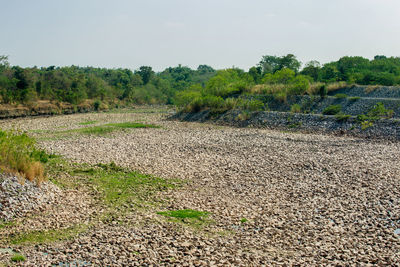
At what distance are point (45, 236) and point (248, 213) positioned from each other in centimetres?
558

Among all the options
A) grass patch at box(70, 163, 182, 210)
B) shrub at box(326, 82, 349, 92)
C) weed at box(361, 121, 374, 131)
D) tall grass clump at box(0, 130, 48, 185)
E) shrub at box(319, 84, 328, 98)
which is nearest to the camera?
tall grass clump at box(0, 130, 48, 185)

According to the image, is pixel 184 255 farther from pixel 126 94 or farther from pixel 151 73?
pixel 151 73

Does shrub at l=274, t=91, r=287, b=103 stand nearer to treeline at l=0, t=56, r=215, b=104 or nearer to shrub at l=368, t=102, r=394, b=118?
shrub at l=368, t=102, r=394, b=118

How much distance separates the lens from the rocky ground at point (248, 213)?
8.23m

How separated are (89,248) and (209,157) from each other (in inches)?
443

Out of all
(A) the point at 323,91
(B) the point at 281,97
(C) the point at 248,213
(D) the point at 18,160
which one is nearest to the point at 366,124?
(A) the point at 323,91

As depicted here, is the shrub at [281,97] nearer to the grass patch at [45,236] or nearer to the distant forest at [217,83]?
the distant forest at [217,83]

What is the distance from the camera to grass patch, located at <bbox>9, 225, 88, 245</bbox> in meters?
8.73

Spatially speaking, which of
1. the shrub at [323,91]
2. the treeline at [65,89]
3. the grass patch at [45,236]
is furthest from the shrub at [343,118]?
the treeline at [65,89]

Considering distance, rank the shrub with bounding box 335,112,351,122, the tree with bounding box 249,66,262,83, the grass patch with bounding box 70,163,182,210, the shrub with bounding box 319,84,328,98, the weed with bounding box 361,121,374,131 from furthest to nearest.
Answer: the tree with bounding box 249,66,262,83 < the shrub with bounding box 319,84,328,98 < the shrub with bounding box 335,112,351,122 < the weed with bounding box 361,121,374,131 < the grass patch with bounding box 70,163,182,210

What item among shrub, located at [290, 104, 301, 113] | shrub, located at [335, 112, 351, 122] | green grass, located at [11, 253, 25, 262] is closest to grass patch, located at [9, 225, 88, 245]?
green grass, located at [11, 253, 25, 262]

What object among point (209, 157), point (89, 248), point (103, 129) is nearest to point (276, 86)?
point (103, 129)

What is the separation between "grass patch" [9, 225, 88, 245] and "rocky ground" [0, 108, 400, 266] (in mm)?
222

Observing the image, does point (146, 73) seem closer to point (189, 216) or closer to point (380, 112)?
point (380, 112)
